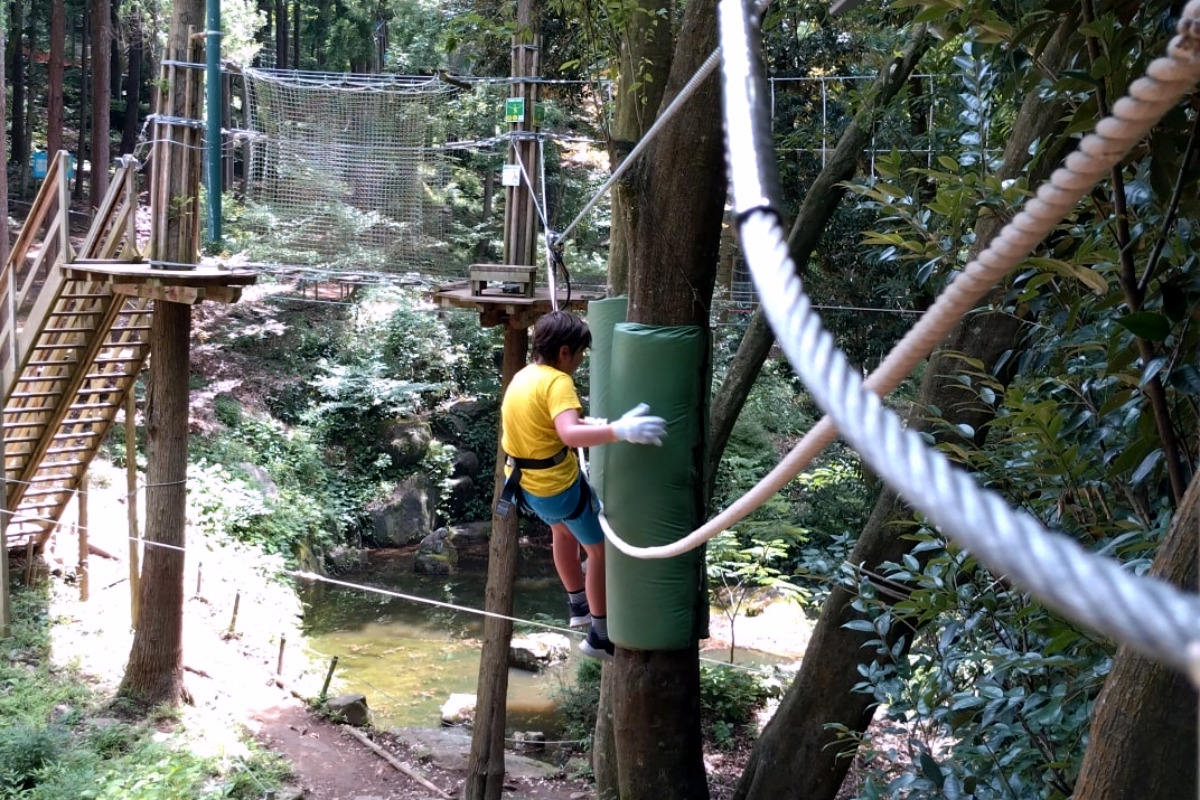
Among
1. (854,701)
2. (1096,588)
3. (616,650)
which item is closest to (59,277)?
(616,650)

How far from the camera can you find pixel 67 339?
7.60m

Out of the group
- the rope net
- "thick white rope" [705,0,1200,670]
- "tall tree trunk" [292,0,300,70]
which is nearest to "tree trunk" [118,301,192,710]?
the rope net

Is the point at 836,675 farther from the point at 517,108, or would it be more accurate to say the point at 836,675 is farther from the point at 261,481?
the point at 261,481

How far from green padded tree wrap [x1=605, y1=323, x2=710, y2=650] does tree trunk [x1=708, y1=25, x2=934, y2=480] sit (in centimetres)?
174

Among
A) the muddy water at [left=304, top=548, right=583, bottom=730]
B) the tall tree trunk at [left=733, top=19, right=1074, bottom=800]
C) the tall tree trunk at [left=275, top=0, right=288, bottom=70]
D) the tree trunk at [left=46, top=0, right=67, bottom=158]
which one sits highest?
the tall tree trunk at [left=275, top=0, right=288, bottom=70]

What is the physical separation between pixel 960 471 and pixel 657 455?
2.65 metres

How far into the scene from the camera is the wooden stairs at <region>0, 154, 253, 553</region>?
6.55 metres

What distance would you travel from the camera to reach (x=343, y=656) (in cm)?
1072

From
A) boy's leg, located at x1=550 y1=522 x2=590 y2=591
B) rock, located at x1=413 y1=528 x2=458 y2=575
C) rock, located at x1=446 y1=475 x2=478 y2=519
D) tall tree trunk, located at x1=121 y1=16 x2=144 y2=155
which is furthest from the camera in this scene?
tall tree trunk, located at x1=121 y1=16 x2=144 y2=155

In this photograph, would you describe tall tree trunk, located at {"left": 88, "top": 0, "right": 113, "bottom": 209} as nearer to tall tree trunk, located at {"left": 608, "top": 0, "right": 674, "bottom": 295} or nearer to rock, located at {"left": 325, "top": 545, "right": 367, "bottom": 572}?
rock, located at {"left": 325, "top": 545, "right": 367, "bottom": 572}

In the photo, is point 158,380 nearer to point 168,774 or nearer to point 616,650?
point 168,774

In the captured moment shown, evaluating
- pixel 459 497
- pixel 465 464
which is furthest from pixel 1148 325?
pixel 465 464

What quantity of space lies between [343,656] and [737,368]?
22.5 feet

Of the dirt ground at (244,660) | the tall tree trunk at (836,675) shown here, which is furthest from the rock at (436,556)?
the tall tree trunk at (836,675)
